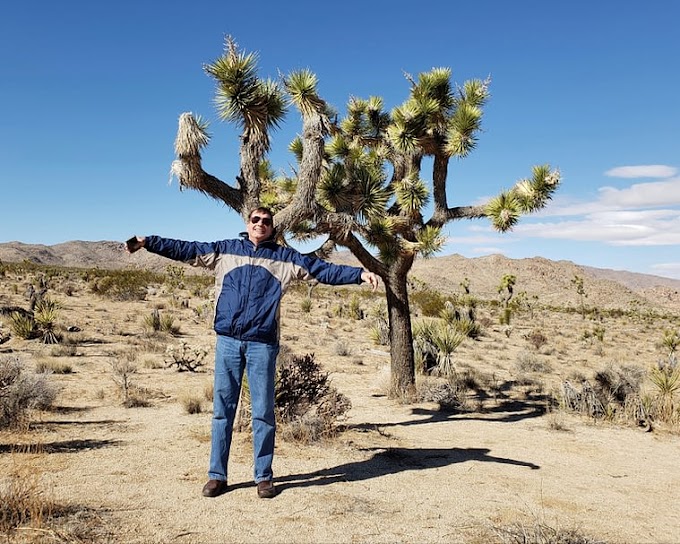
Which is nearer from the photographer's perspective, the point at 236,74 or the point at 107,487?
the point at 107,487

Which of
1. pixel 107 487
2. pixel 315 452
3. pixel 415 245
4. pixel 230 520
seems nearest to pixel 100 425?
pixel 107 487

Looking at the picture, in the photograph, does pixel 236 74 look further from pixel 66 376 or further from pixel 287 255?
pixel 66 376

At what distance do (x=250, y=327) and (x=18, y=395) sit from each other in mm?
4253

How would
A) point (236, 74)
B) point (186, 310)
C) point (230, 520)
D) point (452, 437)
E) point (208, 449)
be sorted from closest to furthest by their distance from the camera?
point (230, 520), point (208, 449), point (236, 74), point (452, 437), point (186, 310)

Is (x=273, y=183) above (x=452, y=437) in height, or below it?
above

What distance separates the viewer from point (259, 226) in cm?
449

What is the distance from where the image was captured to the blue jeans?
14.2ft

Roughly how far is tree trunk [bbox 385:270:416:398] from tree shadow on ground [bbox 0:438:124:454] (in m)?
4.84

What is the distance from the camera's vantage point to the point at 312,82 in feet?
23.9

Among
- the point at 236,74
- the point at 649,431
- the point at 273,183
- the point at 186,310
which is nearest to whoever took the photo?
the point at 236,74

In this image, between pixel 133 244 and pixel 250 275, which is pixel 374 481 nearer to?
pixel 250 275

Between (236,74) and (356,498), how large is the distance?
486cm

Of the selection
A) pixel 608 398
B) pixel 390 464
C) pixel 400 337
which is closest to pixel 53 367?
pixel 400 337

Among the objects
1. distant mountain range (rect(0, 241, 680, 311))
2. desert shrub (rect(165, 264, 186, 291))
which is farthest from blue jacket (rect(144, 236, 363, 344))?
distant mountain range (rect(0, 241, 680, 311))
